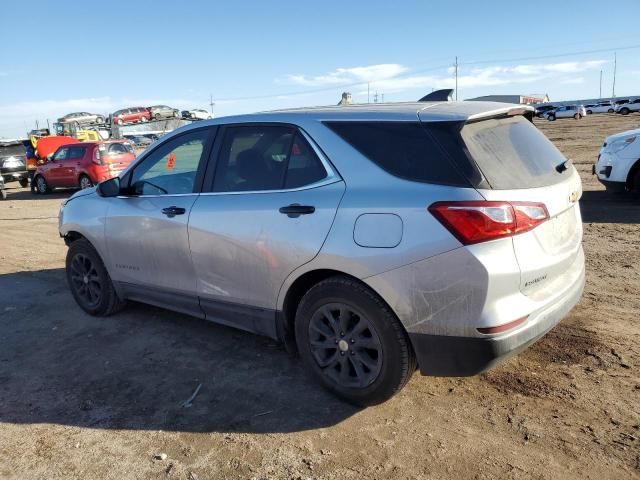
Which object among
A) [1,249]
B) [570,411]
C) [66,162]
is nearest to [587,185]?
[570,411]

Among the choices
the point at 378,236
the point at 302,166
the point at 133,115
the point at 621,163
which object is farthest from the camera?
the point at 133,115

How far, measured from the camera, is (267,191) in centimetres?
354

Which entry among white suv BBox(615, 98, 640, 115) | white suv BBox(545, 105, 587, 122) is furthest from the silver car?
white suv BBox(615, 98, 640, 115)

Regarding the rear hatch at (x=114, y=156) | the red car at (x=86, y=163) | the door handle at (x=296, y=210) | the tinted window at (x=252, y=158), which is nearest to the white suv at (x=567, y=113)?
the rear hatch at (x=114, y=156)

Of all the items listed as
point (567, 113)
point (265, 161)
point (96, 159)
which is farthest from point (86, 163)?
point (567, 113)

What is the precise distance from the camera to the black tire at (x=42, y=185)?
18.0 meters

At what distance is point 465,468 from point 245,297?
1.77 meters

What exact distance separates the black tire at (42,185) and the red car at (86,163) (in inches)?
12.5

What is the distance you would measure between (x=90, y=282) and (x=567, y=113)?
209ft

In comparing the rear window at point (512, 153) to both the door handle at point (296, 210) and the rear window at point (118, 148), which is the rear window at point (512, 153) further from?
the rear window at point (118, 148)

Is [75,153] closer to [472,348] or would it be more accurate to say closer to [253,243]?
[253,243]

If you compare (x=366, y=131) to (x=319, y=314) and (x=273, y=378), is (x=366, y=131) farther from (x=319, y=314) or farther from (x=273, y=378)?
(x=273, y=378)

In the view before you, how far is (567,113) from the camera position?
59469 millimetres

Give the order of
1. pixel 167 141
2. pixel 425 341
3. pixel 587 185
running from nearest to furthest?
pixel 425 341
pixel 167 141
pixel 587 185
